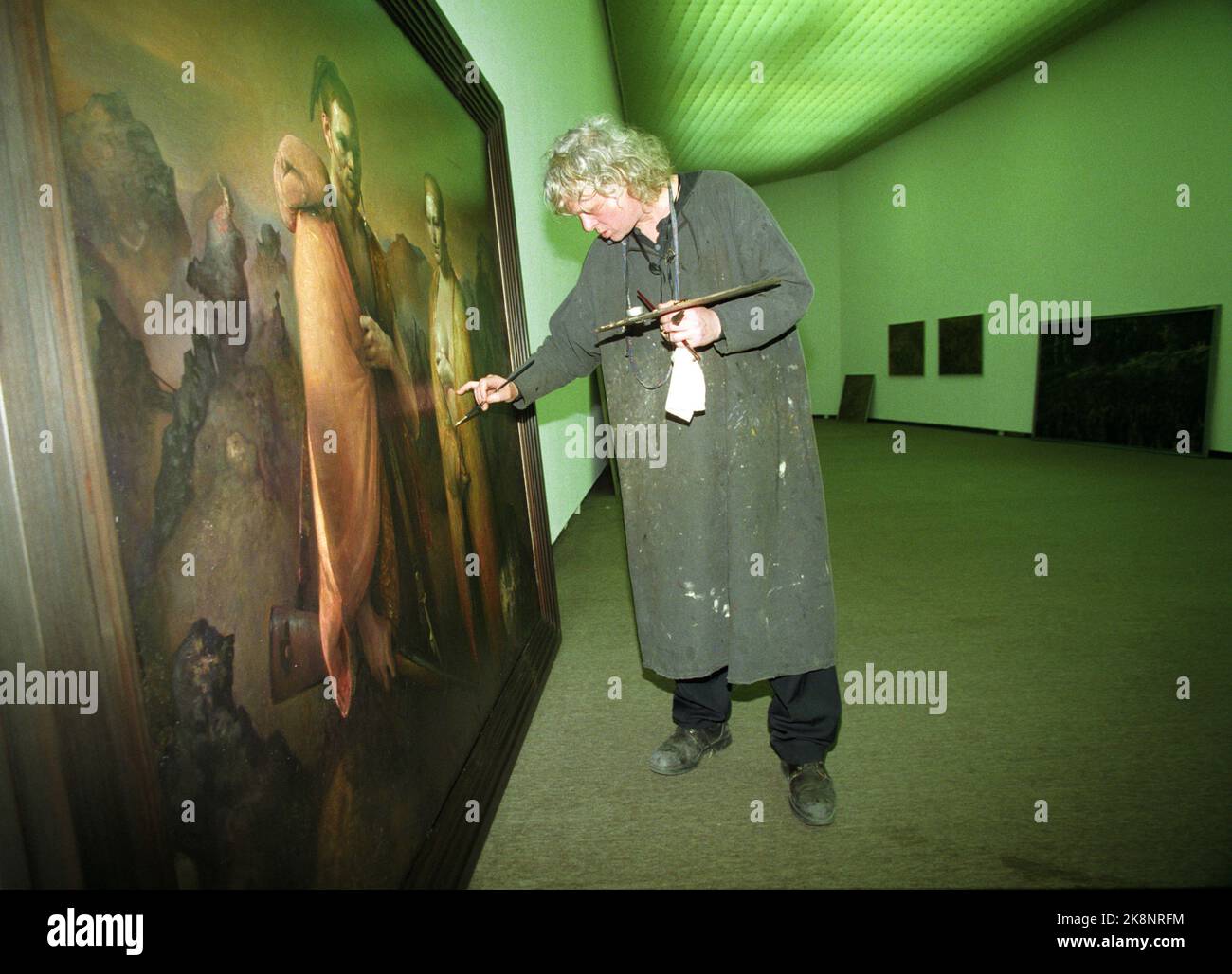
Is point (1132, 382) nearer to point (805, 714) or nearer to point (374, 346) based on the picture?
point (805, 714)

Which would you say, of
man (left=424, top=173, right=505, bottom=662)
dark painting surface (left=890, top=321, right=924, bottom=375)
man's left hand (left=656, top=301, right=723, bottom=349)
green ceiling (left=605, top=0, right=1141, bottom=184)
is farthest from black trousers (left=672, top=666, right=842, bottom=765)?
dark painting surface (left=890, top=321, right=924, bottom=375)

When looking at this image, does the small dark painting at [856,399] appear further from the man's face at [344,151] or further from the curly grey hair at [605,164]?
the man's face at [344,151]

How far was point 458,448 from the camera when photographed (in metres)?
2.32

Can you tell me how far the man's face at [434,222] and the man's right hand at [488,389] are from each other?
387 mm

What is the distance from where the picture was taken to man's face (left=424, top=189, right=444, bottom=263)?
224cm

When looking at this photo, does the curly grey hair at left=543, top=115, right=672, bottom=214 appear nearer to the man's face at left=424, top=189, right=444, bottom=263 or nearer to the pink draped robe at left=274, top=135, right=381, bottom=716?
the man's face at left=424, top=189, right=444, bottom=263

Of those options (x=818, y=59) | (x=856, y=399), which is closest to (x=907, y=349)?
(x=856, y=399)

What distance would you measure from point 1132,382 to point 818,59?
6.11m

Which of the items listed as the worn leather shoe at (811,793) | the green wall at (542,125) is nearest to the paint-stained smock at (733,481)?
the worn leather shoe at (811,793)

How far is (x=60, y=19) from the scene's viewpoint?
848 mm

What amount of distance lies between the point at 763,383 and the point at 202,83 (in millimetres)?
1448

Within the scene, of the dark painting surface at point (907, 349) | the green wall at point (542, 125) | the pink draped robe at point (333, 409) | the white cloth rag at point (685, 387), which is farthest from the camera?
the dark painting surface at point (907, 349)

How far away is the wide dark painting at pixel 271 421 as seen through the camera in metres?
0.92
